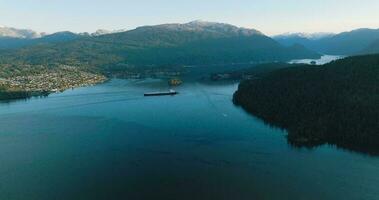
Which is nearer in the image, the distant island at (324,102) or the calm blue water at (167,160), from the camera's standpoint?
the calm blue water at (167,160)

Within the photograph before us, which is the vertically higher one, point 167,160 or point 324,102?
point 324,102

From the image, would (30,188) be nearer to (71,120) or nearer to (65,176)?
(65,176)

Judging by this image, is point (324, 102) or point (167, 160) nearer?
point (167, 160)

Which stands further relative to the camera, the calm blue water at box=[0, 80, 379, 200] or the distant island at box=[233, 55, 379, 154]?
the distant island at box=[233, 55, 379, 154]

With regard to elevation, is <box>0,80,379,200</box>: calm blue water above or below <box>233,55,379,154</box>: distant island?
below

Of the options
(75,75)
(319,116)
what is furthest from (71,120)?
(75,75)
